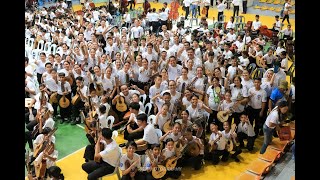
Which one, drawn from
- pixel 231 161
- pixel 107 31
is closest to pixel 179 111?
pixel 231 161

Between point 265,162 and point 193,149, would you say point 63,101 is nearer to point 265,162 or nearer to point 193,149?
point 193,149

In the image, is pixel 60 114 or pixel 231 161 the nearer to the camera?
pixel 231 161

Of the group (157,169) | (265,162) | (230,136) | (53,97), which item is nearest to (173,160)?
(157,169)

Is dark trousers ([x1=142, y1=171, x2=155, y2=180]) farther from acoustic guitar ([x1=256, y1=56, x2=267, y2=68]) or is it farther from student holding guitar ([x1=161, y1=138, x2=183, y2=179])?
acoustic guitar ([x1=256, y1=56, x2=267, y2=68])

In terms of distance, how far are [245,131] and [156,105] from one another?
2.05 m

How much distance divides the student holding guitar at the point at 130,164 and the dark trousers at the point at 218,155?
1.83 metres

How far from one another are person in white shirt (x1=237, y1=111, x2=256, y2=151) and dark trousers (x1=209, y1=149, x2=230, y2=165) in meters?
0.55

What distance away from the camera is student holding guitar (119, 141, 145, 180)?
672 cm

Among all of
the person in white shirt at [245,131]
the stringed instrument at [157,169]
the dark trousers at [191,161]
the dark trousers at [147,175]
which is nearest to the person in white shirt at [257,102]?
the person in white shirt at [245,131]

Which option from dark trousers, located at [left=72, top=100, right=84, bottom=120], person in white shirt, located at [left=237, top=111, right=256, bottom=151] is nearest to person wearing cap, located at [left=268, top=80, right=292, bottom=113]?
person in white shirt, located at [left=237, top=111, right=256, bottom=151]
